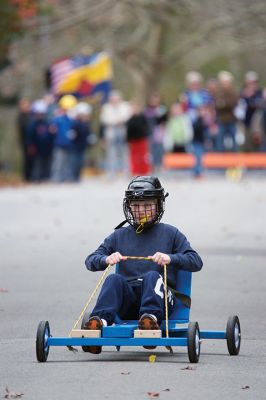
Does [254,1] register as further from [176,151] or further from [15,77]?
[15,77]

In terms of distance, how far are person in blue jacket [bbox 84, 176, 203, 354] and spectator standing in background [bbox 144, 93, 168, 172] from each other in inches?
993

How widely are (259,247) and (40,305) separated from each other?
19.9ft

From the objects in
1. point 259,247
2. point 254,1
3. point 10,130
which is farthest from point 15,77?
point 259,247

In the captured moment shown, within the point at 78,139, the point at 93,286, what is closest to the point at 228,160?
the point at 78,139

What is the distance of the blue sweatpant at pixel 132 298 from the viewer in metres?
8.96

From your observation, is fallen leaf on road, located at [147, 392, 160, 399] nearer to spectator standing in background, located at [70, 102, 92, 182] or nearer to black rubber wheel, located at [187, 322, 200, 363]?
black rubber wheel, located at [187, 322, 200, 363]

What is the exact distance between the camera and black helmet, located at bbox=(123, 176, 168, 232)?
938 cm

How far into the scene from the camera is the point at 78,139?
33156 mm

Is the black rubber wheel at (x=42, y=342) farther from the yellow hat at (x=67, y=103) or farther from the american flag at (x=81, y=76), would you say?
the american flag at (x=81, y=76)

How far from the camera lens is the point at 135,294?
362 inches

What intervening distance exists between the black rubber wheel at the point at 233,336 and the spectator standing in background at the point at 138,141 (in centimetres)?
2392

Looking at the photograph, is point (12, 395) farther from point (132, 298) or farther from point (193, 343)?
point (132, 298)

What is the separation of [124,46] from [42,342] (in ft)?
110

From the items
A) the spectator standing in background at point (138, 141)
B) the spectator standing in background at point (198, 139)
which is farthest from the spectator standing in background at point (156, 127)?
the spectator standing in background at point (198, 139)
